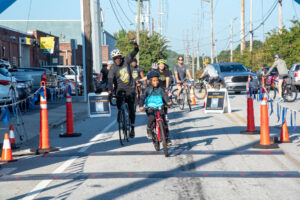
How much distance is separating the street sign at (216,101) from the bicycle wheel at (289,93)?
14.6 feet

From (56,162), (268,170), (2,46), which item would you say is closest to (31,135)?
(56,162)

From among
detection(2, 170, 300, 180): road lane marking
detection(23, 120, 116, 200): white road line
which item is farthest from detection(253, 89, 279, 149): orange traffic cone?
detection(23, 120, 116, 200): white road line

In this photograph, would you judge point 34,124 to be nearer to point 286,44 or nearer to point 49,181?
point 49,181

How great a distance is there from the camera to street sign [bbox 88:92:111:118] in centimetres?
1644

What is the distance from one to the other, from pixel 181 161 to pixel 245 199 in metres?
2.56

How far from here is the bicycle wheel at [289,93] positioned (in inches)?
821

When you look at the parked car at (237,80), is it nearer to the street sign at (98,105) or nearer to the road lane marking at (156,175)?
the street sign at (98,105)

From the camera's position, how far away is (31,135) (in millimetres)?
12875

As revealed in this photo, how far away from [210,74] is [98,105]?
7.73 m

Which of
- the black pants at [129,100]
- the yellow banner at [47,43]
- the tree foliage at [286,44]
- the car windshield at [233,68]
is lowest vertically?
the black pants at [129,100]

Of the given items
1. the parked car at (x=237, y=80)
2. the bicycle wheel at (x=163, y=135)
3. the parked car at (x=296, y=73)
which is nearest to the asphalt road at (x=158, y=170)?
the bicycle wheel at (x=163, y=135)

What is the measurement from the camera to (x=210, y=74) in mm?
22609

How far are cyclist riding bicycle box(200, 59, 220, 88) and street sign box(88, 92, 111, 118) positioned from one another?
23.3 ft

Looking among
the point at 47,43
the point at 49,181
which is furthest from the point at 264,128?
the point at 47,43
